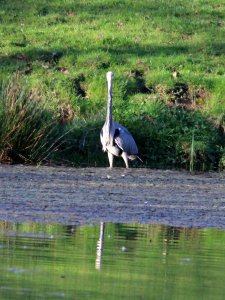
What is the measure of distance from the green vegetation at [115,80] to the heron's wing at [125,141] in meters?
0.76

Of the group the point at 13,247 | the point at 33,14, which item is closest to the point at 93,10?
the point at 33,14

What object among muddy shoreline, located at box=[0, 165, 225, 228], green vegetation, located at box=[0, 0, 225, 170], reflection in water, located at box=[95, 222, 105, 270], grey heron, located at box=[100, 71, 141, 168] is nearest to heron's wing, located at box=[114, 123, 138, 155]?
grey heron, located at box=[100, 71, 141, 168]

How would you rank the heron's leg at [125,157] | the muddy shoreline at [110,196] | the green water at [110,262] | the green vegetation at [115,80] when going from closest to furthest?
the green water at [110,262], the muddy shoreline at [110,196], the green vegetation at [115,80], the heron's leg at [125,157]

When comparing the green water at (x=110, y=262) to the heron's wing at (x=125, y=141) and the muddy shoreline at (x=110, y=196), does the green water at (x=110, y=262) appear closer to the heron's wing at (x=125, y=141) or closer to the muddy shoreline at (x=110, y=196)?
the muddy shoreline at (x=110, y=196)

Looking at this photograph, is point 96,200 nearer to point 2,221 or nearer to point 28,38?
point 2,221

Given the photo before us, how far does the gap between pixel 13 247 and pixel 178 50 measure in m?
13.5

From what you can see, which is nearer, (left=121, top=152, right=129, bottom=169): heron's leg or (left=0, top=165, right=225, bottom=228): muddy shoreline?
(left=0, top=165, right=225, bottom=228): muddy shoreline

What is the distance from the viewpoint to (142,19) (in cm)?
2256

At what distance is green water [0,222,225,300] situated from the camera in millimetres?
6531

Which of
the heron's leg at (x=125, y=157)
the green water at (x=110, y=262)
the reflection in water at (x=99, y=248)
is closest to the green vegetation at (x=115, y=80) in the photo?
the heron's leg at (x=125, y=157)

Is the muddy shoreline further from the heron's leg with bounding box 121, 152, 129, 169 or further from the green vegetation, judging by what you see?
Result: the green vegetation

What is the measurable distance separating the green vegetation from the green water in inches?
239

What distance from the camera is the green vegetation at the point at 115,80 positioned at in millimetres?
15750

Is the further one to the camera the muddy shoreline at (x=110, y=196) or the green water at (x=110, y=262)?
the muddy shoreline at (x=110, y=196)
